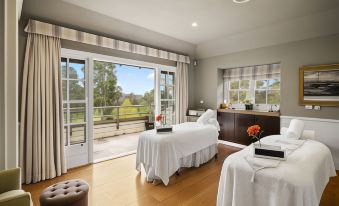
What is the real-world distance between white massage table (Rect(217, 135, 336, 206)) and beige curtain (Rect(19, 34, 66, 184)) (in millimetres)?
2748

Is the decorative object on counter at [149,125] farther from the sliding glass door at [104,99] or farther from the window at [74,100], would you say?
the window at [74,100]

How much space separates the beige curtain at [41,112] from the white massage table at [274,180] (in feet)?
9.02

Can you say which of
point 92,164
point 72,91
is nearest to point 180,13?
point 72,91

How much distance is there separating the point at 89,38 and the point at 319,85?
4.54m

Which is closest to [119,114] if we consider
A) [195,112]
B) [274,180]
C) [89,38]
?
[195,112]

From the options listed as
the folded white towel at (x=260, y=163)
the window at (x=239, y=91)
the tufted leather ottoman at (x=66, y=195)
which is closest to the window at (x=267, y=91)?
the window at (x=239, y=91)

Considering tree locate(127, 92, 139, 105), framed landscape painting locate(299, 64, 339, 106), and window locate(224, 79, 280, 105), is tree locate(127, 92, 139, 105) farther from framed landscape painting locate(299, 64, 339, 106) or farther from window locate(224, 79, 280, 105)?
framed landscape painting locate(299, 64, 339, 106)

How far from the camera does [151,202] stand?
7.62 ft

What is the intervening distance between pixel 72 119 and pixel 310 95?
4761 mm

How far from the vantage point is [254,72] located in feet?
15.5

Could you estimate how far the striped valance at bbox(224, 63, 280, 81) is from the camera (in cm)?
436

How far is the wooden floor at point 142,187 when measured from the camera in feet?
7.70

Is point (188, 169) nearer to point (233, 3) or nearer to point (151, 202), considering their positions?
point (151, 202)

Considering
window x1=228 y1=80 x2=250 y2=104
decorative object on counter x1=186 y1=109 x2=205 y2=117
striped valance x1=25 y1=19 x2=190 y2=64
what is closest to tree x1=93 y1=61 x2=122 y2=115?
striped valance x1=25 y1=19 x2=190 y2=64
